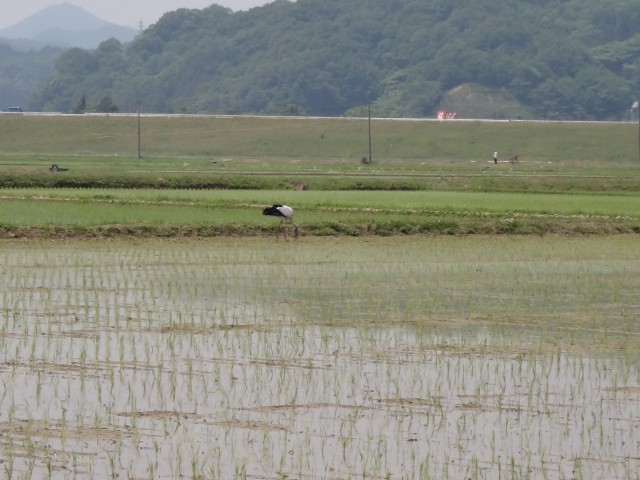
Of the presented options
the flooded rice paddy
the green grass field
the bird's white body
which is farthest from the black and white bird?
the flooded rice paddy

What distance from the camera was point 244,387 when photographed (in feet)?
27.8

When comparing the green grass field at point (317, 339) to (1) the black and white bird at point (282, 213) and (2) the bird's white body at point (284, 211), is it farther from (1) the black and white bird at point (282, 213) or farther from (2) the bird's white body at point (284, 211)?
(2) the bird's white body at point (284, 211)

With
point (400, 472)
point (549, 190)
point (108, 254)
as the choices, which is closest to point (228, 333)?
point (400, 472)

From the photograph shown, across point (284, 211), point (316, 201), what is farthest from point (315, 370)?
point (316, 201)

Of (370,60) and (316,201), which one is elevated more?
(370,60)

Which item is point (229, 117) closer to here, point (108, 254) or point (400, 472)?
point (108, 254)

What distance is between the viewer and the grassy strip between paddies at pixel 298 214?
60.2 ft

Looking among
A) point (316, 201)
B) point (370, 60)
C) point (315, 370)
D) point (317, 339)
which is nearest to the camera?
point (315, 370)

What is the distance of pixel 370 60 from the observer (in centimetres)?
10738

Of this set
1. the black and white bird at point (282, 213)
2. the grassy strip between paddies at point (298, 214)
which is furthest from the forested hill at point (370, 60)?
the black and white bird at point (282, 213)

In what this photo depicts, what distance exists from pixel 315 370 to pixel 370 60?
9959 centimetres

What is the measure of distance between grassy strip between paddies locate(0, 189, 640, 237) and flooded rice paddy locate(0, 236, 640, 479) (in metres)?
2.91

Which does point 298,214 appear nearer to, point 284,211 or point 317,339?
point 284,211

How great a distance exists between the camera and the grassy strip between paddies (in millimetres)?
18359
